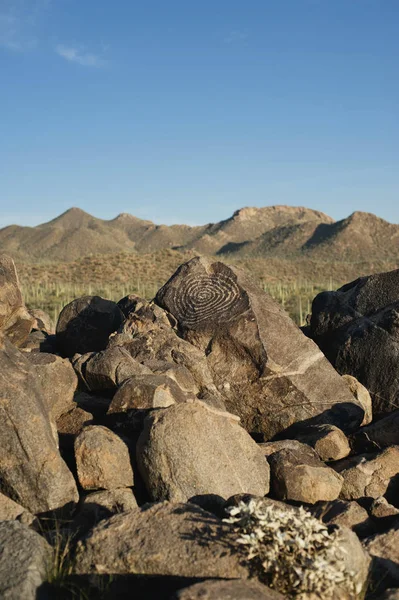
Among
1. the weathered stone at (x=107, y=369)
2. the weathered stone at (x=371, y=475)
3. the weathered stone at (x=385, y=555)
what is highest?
the weathered stone at (x=107, y=369)

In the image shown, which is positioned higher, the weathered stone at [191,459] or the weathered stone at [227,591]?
the weathered stone at [191,459]

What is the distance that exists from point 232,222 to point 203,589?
103349 mm

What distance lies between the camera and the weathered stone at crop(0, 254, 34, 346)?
7404 mm

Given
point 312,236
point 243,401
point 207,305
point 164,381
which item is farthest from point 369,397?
point 312,236

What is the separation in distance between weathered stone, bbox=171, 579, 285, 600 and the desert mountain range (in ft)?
203

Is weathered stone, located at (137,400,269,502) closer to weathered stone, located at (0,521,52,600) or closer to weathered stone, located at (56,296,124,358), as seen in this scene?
weathered stone, located at (0,521,52,600)

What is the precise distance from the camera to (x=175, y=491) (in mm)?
4984

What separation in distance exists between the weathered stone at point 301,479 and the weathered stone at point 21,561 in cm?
210

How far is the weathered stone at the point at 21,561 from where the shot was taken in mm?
3740

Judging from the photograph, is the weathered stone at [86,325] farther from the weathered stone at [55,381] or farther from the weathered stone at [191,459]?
the weathered stone at [191,459]

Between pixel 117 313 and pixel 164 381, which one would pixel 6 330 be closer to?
pixel 117 313

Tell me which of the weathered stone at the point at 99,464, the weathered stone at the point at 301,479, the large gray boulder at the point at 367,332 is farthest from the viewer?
the large gray boulder at the point at 367,332

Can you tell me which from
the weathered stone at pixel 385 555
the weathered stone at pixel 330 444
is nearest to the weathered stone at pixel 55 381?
the weathered stone at pixel 330 444

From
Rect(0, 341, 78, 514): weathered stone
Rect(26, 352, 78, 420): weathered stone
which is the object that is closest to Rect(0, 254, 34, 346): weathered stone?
Rect(26, 352, 78, 420): weathered stone
